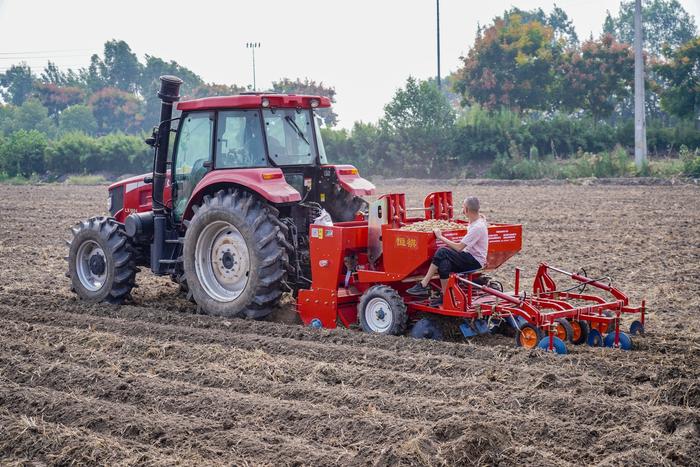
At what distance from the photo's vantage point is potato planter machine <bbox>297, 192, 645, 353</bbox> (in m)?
7.46

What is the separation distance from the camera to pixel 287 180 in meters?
9.27

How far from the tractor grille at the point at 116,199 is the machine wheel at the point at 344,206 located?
267 cm

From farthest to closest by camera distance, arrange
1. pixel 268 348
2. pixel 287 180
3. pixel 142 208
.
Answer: pixel 142 208
pixel 287 180
pixel 268 348

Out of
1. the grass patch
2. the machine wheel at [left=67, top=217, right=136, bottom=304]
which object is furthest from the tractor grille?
the grass patch

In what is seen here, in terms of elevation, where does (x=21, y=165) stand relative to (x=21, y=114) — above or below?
below

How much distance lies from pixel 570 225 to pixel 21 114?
185 ft

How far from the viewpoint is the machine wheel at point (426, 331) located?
7.86 meters

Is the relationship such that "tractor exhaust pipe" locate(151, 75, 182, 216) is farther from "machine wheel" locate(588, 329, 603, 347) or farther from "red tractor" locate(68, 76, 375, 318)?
"machine wheel" locate(588, 329, 603, 347)

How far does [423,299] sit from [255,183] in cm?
199

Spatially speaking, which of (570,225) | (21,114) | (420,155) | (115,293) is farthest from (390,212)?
(21,114)

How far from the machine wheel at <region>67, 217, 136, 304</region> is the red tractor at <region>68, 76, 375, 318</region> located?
0.01 meters

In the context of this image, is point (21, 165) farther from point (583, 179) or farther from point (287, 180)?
point (287, 180)

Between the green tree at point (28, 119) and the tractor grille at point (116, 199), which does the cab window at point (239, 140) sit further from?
the green tree at point (28, 119)

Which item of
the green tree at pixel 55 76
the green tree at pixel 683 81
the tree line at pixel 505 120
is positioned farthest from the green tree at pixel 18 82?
the green tree at pixel 683 81
